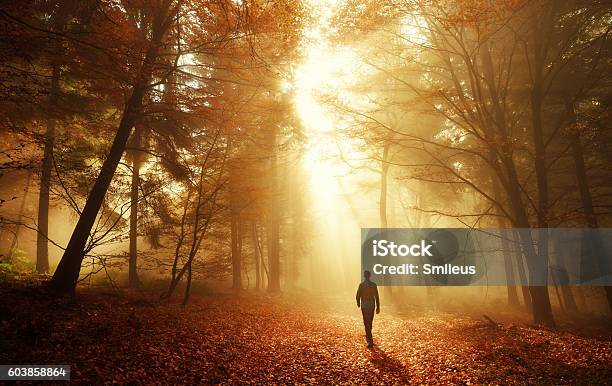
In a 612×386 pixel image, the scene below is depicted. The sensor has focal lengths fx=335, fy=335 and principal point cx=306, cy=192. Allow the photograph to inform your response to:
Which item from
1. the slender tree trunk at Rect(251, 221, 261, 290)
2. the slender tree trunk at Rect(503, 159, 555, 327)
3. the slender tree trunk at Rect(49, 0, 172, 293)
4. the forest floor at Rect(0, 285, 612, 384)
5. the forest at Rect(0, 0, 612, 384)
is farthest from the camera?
the slender tree trunk at Rect(251, 221, 261, 290)

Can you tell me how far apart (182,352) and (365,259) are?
20256mm

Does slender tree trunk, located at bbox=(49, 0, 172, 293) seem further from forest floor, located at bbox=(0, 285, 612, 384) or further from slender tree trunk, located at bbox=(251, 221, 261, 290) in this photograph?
slender tree trunk, located at bbox=(251, 221, 261, 290)

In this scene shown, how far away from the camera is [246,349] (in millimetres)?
8242

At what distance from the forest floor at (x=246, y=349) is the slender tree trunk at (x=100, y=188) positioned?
617mm

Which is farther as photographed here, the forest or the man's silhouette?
the man's silhouette

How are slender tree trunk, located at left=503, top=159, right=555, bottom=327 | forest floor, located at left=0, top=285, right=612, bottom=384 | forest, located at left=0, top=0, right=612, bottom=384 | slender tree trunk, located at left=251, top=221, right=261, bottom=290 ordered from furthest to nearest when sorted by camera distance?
slender tree trunk, located at left=251, top=221, right=261, bottom=290, slender tree trunk, located at left=503, top=159, right=555, bottom=327, forest, located at left=0, top=0, right=612, bottom=384, forest floor, located at left=0, top=285, right=612, bottom=384

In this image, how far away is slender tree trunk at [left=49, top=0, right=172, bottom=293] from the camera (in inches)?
350

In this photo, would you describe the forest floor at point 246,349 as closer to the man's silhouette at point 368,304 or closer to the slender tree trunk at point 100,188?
the man's silhouette at point 368,304

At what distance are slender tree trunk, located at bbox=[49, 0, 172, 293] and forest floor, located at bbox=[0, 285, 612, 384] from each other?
2.03 ft

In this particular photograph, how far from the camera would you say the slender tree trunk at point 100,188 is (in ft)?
29.1

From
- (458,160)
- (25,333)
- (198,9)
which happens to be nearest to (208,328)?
(25,333)

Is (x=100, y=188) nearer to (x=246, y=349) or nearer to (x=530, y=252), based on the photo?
(x=246, y=349)

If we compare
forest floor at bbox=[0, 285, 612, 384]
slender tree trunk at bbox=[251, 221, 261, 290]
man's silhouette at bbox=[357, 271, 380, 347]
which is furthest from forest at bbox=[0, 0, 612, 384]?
slender tree trunk at bbox=[251, 221, 261, 290]

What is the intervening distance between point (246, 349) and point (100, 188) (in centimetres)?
613
